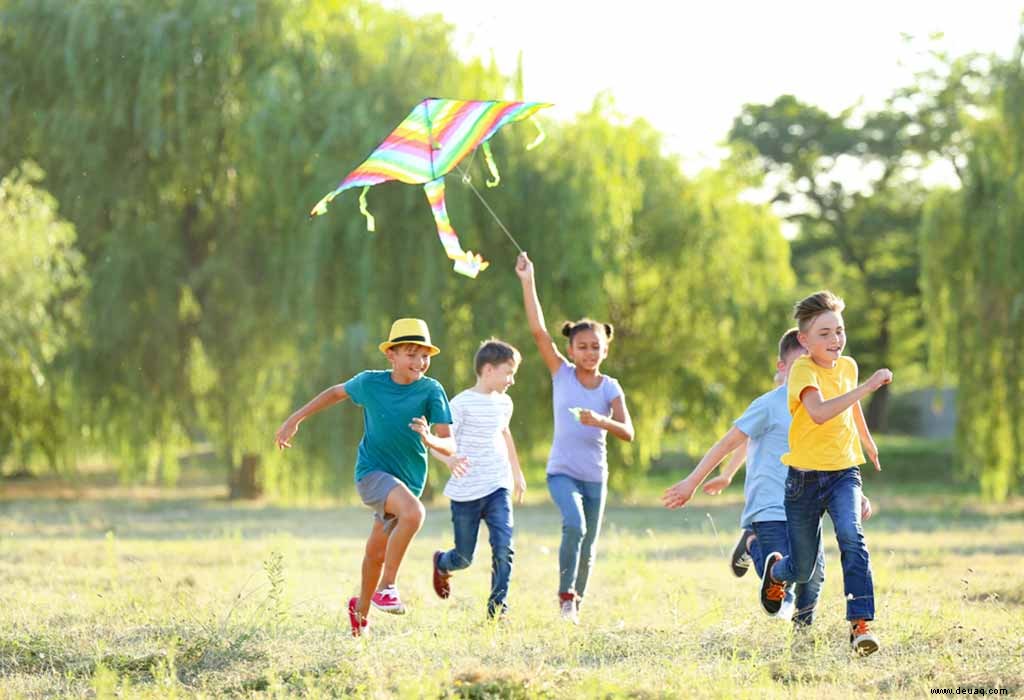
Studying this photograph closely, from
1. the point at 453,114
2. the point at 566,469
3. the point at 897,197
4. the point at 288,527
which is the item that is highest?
the point at 897,197

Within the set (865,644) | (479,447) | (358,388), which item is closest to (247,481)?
(479,447)

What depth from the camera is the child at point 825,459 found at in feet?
22.5

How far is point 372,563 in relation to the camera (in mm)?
7430

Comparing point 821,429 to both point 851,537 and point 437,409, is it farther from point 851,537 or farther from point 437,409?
point 437,409

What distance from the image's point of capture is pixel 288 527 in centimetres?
1898

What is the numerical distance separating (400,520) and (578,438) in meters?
1.52

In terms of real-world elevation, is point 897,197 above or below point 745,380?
above

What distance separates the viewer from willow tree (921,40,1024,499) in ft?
69.7

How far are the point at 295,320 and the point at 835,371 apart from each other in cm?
1544

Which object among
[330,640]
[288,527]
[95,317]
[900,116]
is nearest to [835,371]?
[330,640]

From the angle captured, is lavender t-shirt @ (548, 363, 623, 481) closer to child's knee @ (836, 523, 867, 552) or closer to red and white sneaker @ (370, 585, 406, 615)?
red and white sneaker @ (370, 585, 406, 615)

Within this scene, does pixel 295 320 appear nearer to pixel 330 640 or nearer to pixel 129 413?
pixel 129 413

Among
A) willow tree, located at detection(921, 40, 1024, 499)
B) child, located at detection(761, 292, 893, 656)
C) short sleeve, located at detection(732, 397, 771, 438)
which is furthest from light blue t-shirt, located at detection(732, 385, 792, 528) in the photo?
willow tree, located at detection(921, 40, 1024, 499)

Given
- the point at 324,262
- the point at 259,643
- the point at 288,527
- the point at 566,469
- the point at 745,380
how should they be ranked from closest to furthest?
the point at 259,643
the point at 566,469
the point at 288,527
the point at 324,262
the point at 745,380
